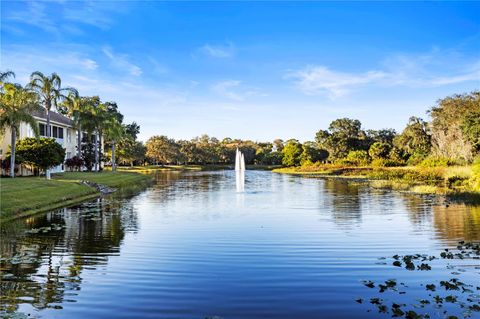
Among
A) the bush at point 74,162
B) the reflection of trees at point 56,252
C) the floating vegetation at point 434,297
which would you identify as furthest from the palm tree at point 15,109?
the floating vegetation at point 434,297

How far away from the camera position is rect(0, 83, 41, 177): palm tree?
37344mm

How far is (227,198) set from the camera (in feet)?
110

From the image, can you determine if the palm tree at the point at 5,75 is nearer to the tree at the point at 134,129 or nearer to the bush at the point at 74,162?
the bush at the point at 74,162

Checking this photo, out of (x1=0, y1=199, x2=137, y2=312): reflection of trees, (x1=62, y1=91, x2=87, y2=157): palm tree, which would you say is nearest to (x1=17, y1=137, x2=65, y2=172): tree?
(x1=62, y1=91, x2=87, y2=157): palm tree

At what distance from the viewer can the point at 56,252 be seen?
14312 mm

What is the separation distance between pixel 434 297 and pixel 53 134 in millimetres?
56063

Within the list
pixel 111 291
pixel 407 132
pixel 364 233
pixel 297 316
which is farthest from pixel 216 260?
pixel 407 132

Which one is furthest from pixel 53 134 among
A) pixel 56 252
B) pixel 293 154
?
pixel 293 154

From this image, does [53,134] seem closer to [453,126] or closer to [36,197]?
[36,197]

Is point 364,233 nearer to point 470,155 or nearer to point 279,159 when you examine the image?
point 470,155

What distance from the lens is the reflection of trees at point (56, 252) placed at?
980 centimetres

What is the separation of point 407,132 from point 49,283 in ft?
301

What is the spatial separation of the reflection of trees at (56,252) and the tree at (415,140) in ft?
242

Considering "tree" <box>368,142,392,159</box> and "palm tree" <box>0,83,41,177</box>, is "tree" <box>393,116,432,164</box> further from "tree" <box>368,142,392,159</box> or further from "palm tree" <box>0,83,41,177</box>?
"palm tree" <box>0,83,41,177</box>
